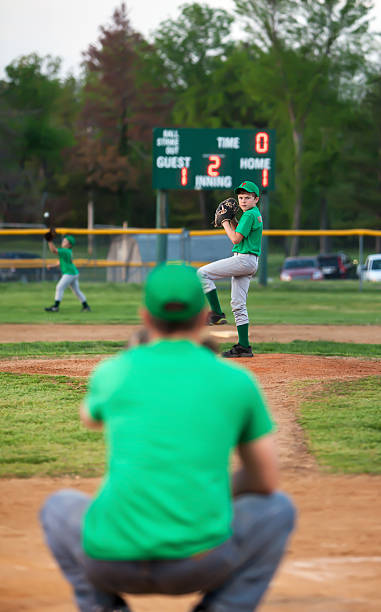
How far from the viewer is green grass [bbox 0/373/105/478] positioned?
20.1ft

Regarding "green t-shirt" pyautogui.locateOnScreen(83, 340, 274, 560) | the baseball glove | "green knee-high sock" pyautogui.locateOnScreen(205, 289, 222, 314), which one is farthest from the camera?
"green knee-high sock" pyautogui.locateOnScreen(205, 289, 222, 314)

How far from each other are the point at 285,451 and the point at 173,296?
3.90m

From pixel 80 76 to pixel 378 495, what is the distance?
97378mm

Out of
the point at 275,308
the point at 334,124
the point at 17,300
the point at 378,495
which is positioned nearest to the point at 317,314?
the point at 275,308

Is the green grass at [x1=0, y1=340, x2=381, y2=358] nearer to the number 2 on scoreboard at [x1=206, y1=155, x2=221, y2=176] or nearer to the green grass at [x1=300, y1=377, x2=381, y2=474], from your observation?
the green grass at [x1=300, y1=377, x2=381, y2=474]

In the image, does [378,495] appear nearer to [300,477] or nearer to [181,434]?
[300,477]

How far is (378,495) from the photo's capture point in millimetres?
5516

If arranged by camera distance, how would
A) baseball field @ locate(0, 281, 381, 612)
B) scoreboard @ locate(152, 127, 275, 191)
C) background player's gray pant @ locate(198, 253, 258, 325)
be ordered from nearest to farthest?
→ 1. baseball field @ locate(0, 281, 381, 612)
2. background player's gray pant @ locate(198, 253, 258, 325)
3. scoreboard @ locate(152, 127, 275, 191)

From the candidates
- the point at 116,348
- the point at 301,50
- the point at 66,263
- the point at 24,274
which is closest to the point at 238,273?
the point at 116,348

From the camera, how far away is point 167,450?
2.84 meters

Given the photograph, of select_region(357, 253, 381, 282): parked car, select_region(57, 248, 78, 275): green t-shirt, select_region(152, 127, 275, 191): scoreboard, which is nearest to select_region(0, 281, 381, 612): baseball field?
select_region(57, 248, 78, 275): green t-shirt

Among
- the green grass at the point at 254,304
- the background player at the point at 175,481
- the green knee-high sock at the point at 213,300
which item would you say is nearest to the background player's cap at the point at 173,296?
the background player at the point at 175,481

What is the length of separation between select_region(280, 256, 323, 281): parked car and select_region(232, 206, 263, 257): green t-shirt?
31324 millimetres

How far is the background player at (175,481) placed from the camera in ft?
9.29
